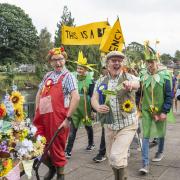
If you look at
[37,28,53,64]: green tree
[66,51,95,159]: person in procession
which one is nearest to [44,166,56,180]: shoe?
[66,51,95,159]: person in procession

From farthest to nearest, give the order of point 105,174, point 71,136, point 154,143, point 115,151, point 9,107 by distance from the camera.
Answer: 1. point 154,143
2. point 71,136
3. point 105,174
4. point 115,151
5. point 9,107

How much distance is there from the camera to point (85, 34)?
8.53 meters

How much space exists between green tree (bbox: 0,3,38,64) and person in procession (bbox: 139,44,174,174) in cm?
5818

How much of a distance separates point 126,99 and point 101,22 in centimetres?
377

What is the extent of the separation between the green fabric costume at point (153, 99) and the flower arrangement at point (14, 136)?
8.94 feet

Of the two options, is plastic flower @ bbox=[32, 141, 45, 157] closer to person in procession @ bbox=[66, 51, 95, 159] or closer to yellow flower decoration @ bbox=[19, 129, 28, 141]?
yellow flower decoration @ bbox=[19, 129, 28, 141]

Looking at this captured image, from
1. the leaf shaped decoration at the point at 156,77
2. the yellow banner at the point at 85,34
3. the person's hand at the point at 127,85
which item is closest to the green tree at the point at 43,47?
the yellow banner at the point at 85,34

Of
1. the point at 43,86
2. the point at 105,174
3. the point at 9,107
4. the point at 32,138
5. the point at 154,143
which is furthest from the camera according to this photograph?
the point at 154,143

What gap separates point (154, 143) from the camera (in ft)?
26.4

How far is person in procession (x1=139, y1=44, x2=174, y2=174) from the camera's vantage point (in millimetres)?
6211

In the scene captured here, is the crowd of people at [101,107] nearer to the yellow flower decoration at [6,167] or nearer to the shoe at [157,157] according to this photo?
the yellow flower decoration at [6,167]

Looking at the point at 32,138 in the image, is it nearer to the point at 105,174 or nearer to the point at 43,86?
the point at 43,86

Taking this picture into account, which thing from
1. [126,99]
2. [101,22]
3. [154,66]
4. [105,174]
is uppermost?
[101,22]

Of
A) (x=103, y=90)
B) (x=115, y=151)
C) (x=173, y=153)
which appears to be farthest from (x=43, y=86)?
(x=173, y=153)
